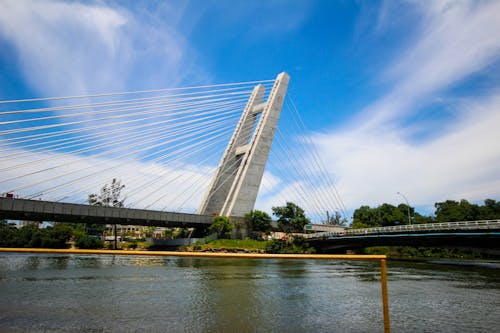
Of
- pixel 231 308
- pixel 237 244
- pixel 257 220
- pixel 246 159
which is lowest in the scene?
pixel 237 244

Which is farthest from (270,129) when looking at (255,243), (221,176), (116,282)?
(116,282)

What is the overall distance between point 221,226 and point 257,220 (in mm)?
7762

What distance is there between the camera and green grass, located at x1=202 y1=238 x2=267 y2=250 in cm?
5582

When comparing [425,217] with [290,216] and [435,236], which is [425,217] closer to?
[290,216]

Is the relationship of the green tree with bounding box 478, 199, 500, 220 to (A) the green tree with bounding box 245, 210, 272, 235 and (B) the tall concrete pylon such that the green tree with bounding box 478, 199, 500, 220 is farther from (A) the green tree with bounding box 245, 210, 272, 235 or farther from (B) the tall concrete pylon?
(B) the tall concrete pylon

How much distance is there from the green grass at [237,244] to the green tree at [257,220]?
2.93 meters

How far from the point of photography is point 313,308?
32.8 ft

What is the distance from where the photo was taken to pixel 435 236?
33.6m

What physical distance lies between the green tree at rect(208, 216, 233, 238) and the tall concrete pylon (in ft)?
6.95

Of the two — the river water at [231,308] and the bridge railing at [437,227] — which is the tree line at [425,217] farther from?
the river water at [231,308]

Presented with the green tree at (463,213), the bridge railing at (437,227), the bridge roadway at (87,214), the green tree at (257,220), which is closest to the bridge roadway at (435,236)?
the bridge railing at (437,227)

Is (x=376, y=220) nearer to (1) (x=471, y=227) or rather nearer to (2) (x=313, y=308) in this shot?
(1) (x=471, y=227)

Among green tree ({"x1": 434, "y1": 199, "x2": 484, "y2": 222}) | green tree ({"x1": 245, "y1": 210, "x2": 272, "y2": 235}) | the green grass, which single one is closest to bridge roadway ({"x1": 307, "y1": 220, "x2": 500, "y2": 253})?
the green grass

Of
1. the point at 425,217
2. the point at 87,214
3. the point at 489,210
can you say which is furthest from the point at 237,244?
the point at 489,210
